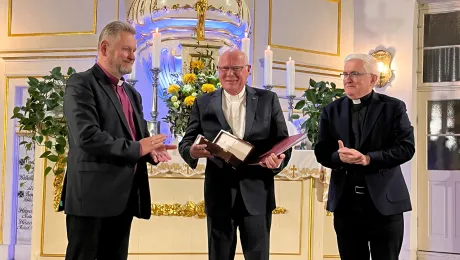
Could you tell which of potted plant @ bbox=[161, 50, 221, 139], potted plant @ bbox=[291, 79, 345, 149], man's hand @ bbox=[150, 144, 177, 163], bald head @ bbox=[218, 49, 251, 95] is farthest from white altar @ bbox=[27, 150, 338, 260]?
man's hand @ bbox=[150, 144, 177, 163]

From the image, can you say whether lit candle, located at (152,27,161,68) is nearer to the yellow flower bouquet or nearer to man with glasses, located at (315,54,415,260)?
the yellow flower bouquet

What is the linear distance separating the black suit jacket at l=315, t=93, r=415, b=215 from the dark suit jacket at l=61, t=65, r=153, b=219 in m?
0.85

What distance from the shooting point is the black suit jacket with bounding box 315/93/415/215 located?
6.66ft

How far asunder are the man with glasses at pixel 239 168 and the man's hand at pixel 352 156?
23cm

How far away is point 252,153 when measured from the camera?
2.05 metres

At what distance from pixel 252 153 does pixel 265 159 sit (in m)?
0.10

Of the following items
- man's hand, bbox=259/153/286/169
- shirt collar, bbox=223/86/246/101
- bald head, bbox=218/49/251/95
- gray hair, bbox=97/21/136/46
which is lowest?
man's hand, bbox=259/153/286/169

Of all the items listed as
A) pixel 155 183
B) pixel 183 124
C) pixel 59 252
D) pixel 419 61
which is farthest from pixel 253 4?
pixel 59 252

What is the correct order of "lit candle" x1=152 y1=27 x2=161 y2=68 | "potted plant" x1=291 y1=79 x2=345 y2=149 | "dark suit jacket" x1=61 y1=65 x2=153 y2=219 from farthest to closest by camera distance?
"potted plant" x1=291 y1=79 x2=345 y2=149 < "lit candle" x1=152 y1=27 x2=161 y2=68 < "dark suit jacket" x1=61 y1=65 x2=153 y2=219

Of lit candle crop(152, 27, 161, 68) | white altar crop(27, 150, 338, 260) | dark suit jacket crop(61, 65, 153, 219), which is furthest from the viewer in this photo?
lit candle crop(152, 27, 161, 68)

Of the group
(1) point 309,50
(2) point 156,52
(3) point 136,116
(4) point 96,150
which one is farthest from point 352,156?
(1) point 309,50

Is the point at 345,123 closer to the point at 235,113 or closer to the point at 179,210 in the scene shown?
the point at 235,113

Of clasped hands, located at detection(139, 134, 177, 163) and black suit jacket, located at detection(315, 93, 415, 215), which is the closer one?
clasped hands, located at detection(139, 134, 177, 163)

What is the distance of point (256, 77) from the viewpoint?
5.06 meters
